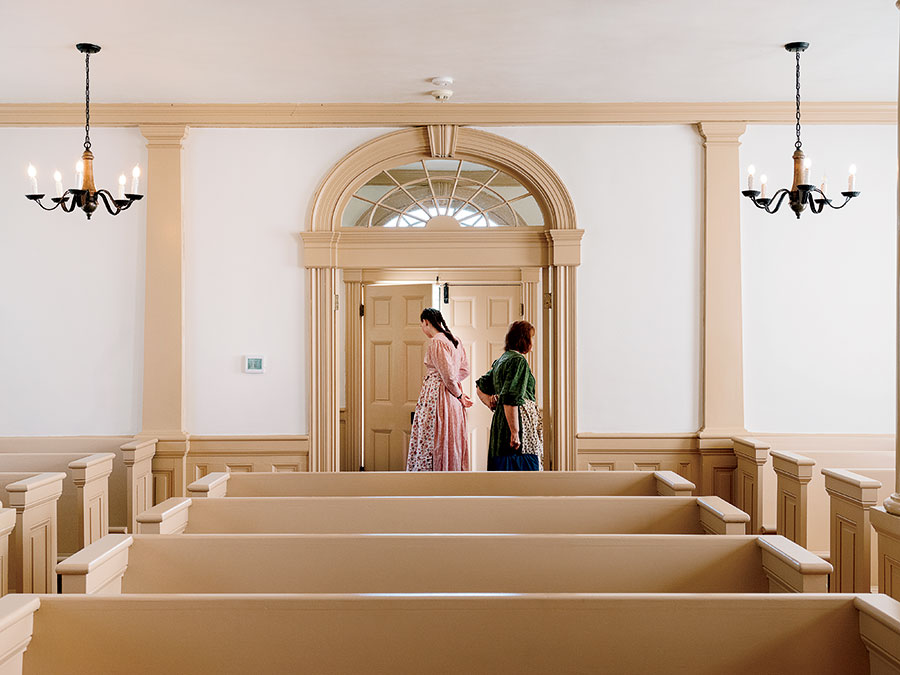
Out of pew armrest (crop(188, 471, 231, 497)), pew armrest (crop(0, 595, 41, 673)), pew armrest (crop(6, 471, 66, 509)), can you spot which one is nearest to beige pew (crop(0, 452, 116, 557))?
pew armrest (crop(6, 471, 66, 509))

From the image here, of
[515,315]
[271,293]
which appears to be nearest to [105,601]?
[271,293]

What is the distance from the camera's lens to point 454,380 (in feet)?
17.4

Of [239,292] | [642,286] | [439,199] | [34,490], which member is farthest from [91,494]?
[642,286]

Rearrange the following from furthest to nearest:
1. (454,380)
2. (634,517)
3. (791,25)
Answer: (454,380), (791,25), (634,517)

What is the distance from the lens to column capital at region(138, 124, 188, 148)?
5.60 metres

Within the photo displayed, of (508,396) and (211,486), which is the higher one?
(508,396)

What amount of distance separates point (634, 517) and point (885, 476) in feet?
5.48

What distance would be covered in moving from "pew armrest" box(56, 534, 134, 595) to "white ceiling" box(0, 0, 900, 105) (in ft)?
8.37

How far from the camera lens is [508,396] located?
16.1 feet

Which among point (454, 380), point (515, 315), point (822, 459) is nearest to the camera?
point (822, 459)

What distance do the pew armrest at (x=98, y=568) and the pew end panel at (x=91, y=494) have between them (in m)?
1.96

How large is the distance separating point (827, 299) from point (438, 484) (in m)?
3.23

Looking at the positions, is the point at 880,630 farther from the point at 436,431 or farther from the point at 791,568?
the point at 436,431

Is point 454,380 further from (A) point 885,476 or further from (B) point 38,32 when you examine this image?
(B) point 38,32
